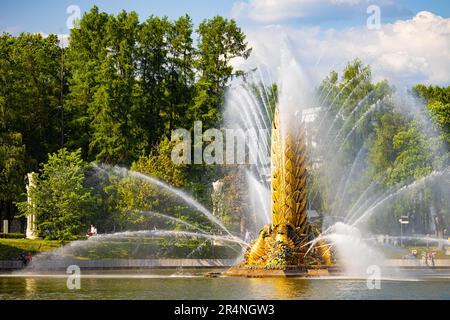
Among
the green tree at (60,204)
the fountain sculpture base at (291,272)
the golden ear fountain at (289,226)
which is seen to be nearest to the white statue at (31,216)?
the green tree at (60,204)

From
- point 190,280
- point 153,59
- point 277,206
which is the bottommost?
point 190,280

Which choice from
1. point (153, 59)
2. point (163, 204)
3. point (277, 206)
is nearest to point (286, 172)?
point (277, 206)

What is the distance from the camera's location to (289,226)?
45250 millimetres

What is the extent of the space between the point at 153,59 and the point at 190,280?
4966cm

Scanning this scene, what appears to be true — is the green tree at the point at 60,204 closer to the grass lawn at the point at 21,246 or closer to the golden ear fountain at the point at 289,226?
the grass lawn at the point at 21,246

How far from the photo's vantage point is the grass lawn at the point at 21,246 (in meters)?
68.8

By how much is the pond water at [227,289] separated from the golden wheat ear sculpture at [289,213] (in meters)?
2.11

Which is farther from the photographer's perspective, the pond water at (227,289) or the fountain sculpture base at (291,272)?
the fountain sculpture base at (291,272)

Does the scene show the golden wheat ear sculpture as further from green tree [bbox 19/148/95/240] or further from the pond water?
green tree [bbox 19/148/95/240]

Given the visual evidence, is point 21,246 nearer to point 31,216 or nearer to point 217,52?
point 31,216

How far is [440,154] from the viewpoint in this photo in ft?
290

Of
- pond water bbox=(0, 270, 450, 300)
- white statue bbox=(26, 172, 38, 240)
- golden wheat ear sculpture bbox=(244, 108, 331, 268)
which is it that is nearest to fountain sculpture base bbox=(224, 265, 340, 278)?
golden wheat ear sculpture bbox=(244, 108, 331, 268)

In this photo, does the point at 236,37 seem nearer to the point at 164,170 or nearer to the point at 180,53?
the point at 180,53

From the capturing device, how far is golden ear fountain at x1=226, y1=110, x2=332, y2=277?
4497cm
